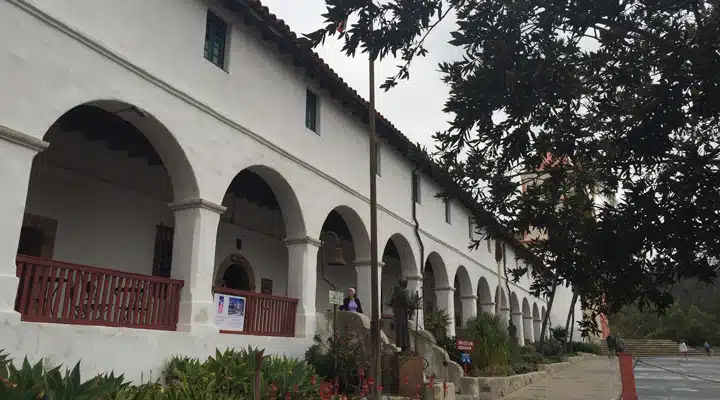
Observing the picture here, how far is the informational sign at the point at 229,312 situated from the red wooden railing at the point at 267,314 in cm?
7

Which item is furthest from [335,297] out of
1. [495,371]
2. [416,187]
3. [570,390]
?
[416,187]

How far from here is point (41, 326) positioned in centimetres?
586

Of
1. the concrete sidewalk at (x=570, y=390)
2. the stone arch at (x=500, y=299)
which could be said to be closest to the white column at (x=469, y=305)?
the concrete sidewalk at (x=570, y=390)

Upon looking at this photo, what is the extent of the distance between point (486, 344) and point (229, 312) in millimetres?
7359

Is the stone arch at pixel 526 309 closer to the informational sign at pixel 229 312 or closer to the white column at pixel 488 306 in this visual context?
the white column at pixel 488 306

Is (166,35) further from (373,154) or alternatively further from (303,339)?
(303,339)

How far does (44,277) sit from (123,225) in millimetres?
4323

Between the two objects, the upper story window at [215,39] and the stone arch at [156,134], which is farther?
the upper story window at [215,39]

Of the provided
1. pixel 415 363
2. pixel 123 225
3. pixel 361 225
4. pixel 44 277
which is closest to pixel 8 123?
pixel 44 277

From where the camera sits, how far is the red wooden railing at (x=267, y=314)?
30.2 ft

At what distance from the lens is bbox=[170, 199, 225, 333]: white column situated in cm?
791

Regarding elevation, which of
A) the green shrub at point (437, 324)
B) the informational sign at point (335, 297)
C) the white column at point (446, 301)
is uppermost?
the white column at point (446, 301)

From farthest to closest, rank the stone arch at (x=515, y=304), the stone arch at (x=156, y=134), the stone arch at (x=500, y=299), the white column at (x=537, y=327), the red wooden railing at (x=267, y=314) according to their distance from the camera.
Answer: the white column at (x=537, y=327)
the stone arch at (x=515, y=304)
the stone arch at (x=500, y=299)
the red wooden railing at (x=267, y=314)
the stone arch at (x=156, y=134)

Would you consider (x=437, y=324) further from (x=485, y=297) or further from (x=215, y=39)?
(x=485, y=297)
